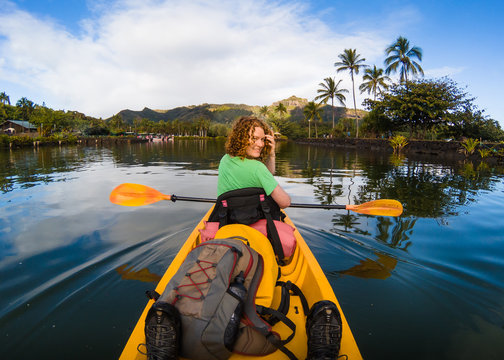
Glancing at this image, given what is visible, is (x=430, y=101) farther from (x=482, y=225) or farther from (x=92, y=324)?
(x=92, y=324)

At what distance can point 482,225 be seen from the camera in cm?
488

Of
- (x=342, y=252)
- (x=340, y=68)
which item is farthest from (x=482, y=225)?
(x=340, y=68)

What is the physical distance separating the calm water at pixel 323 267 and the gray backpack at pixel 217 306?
3.34 feet

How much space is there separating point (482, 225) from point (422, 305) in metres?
3.41

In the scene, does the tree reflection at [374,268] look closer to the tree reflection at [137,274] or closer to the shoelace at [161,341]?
the tree reflection at [137,274]

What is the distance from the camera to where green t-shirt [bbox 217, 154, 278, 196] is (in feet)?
7.63

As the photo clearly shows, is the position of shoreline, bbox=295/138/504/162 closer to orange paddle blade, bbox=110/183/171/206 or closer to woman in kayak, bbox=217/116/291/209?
woman in kayak, bbox=217/116/291/209

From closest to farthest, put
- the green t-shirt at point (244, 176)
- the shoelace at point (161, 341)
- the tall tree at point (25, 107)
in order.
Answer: the shoelace at point (161, 341) → the green t-shirt at point (244, 176) → the tall tree at point (25, 107)

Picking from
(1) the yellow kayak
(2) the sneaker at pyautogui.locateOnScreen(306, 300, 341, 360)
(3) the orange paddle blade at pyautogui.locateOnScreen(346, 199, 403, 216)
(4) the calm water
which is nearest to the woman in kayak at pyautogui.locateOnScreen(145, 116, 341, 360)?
(2) the sneaker at pyautogui.locateOnScreen(306, 300, 341, 360)

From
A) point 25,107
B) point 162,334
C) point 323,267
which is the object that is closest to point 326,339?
point 162,334

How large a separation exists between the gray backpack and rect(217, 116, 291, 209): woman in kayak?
76 cm

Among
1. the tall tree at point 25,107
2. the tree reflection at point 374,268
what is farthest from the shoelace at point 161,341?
the tall tree at point 25,107

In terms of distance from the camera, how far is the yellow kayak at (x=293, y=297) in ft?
4.96

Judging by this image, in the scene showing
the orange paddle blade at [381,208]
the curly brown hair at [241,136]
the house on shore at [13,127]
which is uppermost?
the house on shore at [13,127]
